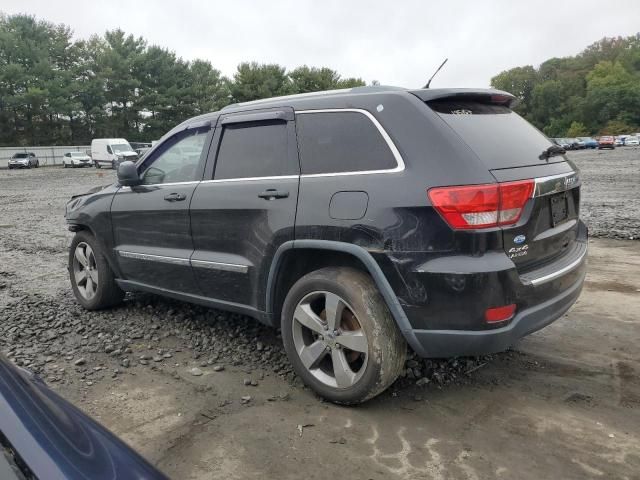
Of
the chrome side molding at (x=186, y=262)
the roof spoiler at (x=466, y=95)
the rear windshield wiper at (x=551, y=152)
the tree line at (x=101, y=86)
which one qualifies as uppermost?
the tree line at (x=101, y=86)

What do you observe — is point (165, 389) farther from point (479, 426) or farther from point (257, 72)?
point (257, 72)

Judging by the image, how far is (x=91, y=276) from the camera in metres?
5.20

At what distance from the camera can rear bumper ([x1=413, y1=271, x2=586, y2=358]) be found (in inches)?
113

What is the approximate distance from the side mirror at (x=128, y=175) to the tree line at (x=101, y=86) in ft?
190

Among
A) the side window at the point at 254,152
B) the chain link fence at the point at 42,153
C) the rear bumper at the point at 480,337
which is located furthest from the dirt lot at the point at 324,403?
the chain link fence at the point at 42,153

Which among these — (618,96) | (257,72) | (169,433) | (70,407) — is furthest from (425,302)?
(618,96)

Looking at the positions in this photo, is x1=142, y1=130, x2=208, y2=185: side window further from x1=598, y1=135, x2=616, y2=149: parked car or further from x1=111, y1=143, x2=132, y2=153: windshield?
x1=598, y1=135, x2=616, y2=149: parked car

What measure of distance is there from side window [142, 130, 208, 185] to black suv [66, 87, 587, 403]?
0.05 meters

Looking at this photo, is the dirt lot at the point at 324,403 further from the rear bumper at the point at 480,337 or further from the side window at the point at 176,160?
the side window at the point at 176,160

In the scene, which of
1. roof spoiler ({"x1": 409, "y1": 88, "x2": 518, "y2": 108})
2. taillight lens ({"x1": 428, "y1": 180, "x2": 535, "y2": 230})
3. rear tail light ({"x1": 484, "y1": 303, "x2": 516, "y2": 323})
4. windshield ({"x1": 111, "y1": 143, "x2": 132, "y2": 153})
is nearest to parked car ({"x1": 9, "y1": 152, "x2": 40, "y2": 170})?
windshield ({"x1": 111, "y1": 143, "x2": 132, "y2": 153})

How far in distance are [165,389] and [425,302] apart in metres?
1.88

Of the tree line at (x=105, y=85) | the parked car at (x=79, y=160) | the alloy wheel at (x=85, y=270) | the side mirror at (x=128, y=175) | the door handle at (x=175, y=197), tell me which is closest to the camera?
the door handle at (x=175, y=197)

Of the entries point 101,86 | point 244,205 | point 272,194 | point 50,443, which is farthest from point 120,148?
point 50,443

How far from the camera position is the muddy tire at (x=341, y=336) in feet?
10.1
